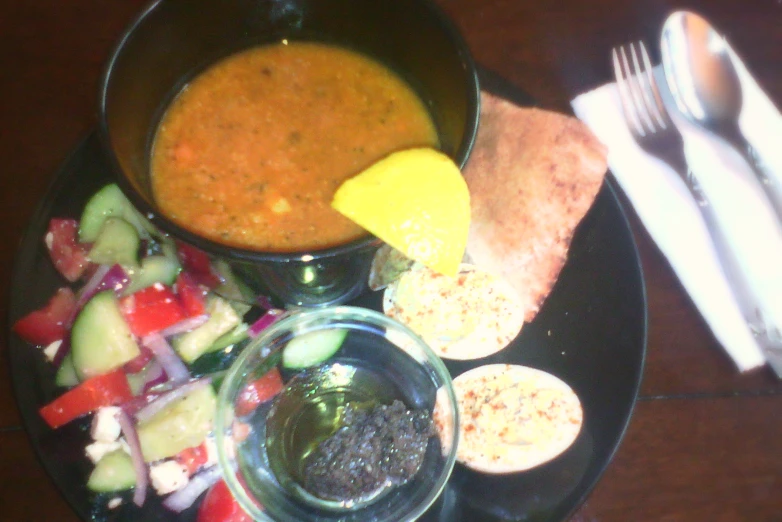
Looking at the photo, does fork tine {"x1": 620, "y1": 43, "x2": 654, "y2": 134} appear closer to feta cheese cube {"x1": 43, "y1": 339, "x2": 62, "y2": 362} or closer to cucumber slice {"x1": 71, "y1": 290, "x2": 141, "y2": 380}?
cucumber slice {"x1": 71, "y1": 290, "x2": 141, "y2": 380}

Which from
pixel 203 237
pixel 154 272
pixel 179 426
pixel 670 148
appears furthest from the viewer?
pixel 670 148

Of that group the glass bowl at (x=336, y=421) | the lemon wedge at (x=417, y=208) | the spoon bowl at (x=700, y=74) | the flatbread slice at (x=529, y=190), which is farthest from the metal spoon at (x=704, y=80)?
the glass bowl at (x=336, y=421)

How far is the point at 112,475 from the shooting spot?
1.24 m

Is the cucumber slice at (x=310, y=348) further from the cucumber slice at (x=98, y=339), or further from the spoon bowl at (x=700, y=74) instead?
the spoon bowl at (x=700, y=74)

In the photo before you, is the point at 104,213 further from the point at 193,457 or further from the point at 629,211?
the point at 629,211

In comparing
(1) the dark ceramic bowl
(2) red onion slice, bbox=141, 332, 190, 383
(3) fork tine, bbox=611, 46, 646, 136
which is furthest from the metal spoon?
(2) red onion slice, bbox=141, 332, 190, 383

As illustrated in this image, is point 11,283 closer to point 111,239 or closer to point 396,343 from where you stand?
point 111,239

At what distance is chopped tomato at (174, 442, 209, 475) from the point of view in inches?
52.0

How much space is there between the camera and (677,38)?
1.63 metres

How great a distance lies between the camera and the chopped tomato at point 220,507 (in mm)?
1282

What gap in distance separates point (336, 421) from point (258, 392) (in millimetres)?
185

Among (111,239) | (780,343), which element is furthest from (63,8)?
(780,343)

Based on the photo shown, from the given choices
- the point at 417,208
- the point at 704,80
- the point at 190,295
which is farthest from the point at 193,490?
the point at 704,80

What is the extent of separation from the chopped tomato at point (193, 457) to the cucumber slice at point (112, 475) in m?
0.10
